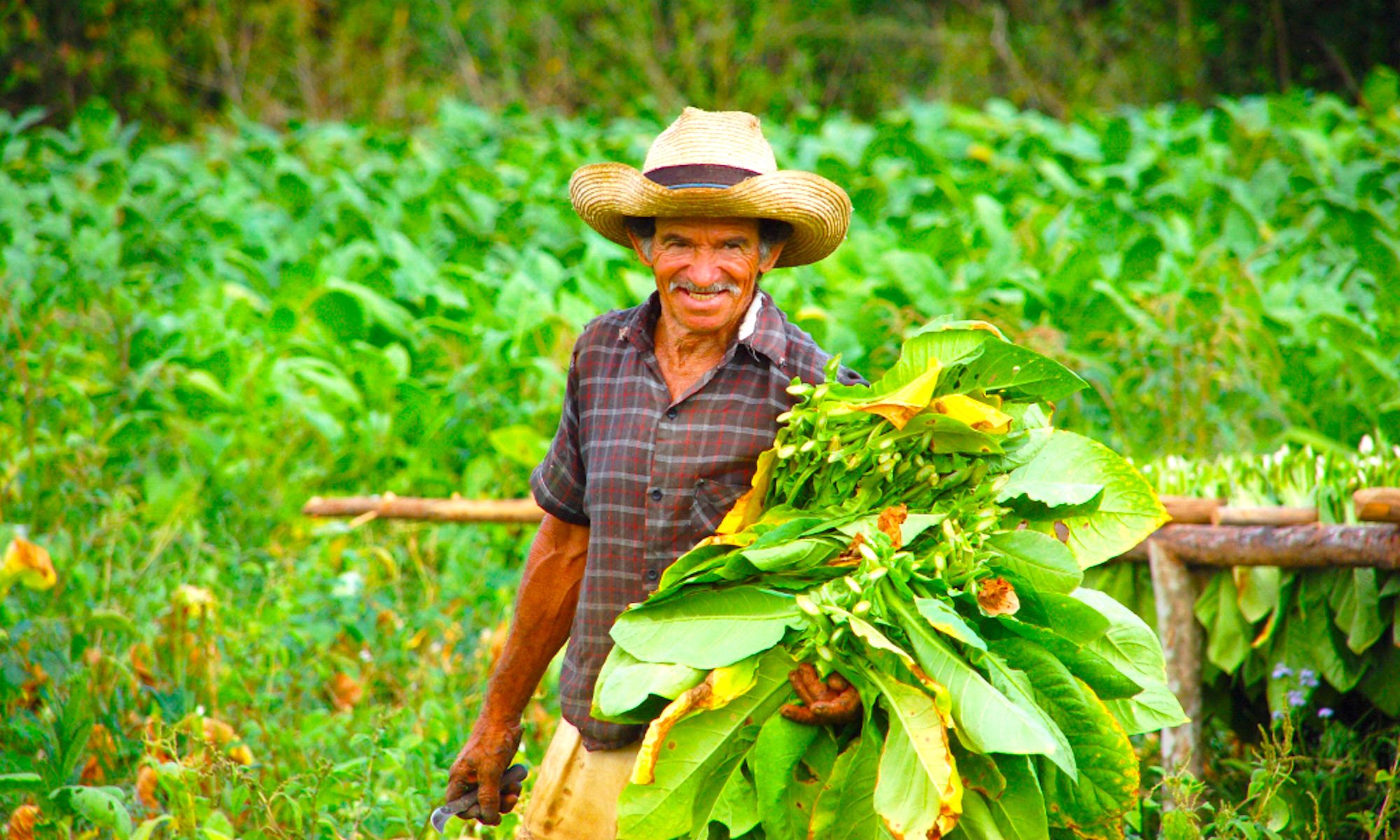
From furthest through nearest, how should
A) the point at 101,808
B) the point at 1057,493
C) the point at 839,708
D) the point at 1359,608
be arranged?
the point at 1359,608 < the point at 101,808 < the point at 1057,493 < the point at 839,708

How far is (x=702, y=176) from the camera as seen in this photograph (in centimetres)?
222

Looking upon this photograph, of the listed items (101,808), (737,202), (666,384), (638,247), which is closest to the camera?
(737,202)

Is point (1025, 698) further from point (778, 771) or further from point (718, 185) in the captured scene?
point (718, 185)

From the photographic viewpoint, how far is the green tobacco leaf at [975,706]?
181 centimetres

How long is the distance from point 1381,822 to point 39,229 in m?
6.82

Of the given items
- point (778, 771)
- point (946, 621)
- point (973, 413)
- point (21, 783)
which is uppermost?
point (973, 413)

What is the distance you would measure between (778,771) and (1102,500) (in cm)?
67

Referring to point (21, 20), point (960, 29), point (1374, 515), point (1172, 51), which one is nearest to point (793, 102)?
point (960, 29)

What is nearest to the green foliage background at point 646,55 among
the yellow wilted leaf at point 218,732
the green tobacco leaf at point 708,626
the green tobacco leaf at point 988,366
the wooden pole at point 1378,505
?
the yellow wilted leaf at point 218,732

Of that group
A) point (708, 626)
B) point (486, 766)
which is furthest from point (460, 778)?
point (708, 626)

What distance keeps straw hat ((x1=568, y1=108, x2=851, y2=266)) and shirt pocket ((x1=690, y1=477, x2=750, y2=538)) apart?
0.44 meters

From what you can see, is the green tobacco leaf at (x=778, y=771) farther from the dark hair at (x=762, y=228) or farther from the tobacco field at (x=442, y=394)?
the dark hair at (x=762, y=228)

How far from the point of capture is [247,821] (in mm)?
3174

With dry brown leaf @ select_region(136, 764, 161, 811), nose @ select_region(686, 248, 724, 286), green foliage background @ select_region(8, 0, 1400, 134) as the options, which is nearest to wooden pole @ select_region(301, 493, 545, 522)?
dry brown leaf @ select_region(136, 764, 161, 811)
